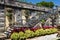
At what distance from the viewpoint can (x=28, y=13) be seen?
30.4m

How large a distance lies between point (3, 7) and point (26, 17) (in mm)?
5259

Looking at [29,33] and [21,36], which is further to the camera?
[29,33]

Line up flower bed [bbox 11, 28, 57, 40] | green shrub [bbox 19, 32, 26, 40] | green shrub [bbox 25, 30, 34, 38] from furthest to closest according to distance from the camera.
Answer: green shrub [bbox 25, 30, 34, 38]
flower bed [bbox 11, 28, 57, 40]
green shrub [bbox 19, 32, 26, 40]

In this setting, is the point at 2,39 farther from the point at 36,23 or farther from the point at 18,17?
the point at 18,17

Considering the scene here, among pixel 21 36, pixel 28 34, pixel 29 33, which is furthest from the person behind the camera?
pixel 29 33

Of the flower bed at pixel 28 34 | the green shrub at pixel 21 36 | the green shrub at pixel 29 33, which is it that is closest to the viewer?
the green shrub at pixel 21 36

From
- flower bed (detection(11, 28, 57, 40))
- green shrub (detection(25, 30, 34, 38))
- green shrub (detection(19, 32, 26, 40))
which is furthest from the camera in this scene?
green shrub (detection(25, 30, 34, 38))

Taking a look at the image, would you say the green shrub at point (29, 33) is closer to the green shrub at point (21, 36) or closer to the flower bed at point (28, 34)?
the flower bed at point (28, 34)

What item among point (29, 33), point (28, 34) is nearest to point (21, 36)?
point (28, 34)

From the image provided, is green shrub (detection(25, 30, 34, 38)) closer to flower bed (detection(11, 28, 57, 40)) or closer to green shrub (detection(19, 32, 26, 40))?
flower bed (detection(11, 28, 57, 40))

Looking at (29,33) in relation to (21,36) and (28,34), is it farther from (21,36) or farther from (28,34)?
(21,36)

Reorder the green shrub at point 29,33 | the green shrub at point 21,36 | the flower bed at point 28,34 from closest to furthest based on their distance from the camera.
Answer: the green shrub at point 21,36, the flower bed at point 28,34, the green shrub at point 29,33

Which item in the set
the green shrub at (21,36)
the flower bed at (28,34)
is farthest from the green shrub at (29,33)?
the green shrub at (21,36)

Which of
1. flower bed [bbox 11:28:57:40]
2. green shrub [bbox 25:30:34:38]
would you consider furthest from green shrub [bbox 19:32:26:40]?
green shrub [bbox 25:30:34:38]
